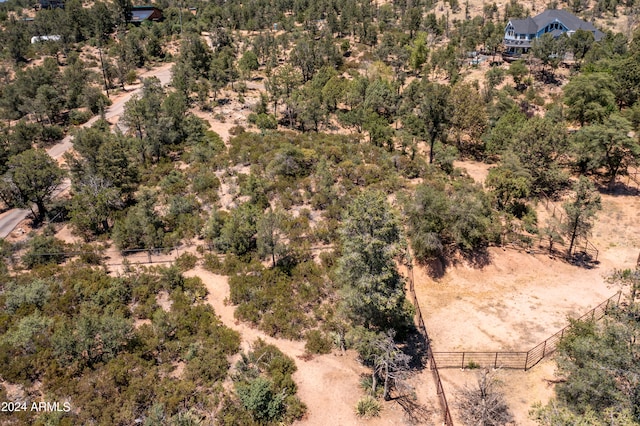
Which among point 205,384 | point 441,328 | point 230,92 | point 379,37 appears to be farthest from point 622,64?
point 205,384

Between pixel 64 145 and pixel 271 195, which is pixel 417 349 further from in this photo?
pixel 64 145

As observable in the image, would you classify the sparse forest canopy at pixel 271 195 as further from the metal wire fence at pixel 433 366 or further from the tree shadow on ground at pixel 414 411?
the metal wire fence at pixel 433 366

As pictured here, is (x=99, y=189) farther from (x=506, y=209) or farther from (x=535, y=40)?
(x=535, y=40)

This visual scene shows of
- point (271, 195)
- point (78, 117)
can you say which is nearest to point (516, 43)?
point (271, 195)

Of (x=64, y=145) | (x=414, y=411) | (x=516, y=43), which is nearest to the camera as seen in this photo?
(x=414, y=411)

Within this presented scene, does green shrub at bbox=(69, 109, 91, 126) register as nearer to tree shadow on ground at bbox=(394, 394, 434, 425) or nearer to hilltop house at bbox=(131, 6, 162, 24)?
hilltop house at bbox=(131, 6, 162, 24)

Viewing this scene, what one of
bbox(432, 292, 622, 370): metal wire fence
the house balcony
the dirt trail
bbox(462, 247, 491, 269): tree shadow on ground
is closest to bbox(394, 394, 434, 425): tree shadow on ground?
the dirt trail
